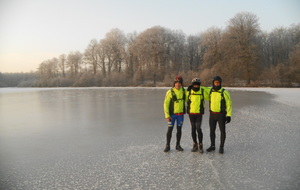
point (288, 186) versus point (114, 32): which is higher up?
point (114, 32)

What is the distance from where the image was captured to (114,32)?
169 ft

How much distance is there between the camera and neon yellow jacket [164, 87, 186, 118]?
15.8 ft

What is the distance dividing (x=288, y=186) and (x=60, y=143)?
4.91 meters

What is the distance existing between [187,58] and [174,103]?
48837 millimetres

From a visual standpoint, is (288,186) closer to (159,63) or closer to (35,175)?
(35,175)

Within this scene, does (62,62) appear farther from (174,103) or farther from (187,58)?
(174,103)

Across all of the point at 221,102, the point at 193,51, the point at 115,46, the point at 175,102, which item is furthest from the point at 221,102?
the point at 193,51

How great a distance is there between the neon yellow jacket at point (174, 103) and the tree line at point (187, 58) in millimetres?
32255

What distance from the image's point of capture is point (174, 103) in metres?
4.82

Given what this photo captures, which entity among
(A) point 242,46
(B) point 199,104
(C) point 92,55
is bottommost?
(B) point 199,104

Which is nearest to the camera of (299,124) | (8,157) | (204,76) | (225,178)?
(225,178)

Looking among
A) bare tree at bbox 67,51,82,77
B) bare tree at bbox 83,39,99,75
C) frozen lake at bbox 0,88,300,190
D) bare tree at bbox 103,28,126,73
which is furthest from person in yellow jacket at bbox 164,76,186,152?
bare tree at bbox 67,51,82,77

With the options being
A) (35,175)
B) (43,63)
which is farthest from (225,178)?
(43,63)

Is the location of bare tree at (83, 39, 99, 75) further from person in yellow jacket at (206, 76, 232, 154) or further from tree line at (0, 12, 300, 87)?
person in yellow jacket at (206, 76, 232, 154)
